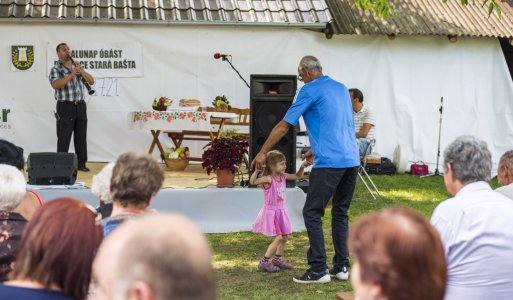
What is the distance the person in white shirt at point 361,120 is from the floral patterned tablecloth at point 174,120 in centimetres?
155

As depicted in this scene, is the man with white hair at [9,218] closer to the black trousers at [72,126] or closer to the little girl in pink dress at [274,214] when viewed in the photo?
the little girl in pink dress at [274,214]

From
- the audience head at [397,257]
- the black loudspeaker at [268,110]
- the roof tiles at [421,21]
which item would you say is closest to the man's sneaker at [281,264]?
the black loudspeaker at [268,110]

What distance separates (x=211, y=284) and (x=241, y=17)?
1020 cm

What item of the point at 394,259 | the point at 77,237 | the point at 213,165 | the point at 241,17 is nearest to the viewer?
the point at 394,259

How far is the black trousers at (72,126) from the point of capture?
33.0 feet

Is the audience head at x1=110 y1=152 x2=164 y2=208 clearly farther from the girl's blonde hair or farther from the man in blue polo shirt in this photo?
the girl's blonde hair

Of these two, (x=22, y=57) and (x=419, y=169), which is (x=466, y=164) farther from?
(x=419, y=169)

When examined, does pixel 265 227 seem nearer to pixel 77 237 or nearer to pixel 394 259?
pixel 77 237

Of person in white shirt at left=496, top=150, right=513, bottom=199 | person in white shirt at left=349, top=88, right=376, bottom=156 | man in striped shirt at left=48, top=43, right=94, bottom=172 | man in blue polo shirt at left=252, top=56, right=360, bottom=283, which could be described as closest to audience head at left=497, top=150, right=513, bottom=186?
person in white shirt at left=496, top=150, right=513, bottom=199

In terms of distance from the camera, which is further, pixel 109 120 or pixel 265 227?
pixel 109 120

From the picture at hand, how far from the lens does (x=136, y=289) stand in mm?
1696

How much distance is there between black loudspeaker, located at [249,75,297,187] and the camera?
27.8 feet

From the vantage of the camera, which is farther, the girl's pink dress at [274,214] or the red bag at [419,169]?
the red bag at [419,169]

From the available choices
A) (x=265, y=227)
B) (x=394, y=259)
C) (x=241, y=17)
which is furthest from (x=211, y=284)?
(x=241, y=17)
